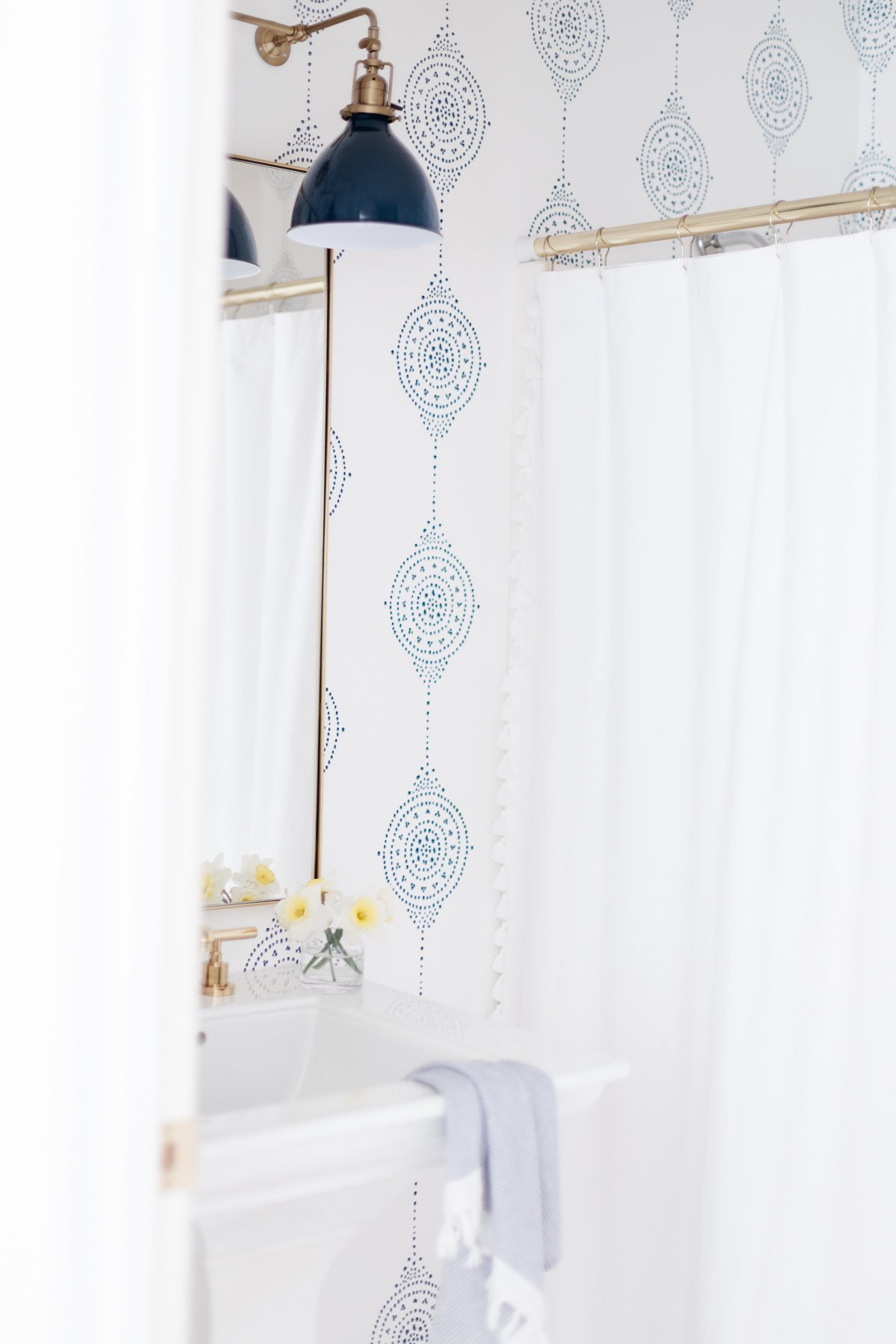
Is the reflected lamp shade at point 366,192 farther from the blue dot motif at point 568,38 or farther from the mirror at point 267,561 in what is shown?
the blue dot motif at point 568,38

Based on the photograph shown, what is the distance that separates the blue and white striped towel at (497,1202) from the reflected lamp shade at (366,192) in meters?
1.05

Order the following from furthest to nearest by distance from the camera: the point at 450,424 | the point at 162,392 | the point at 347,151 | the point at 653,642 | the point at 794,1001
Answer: the point at 450,424 < the point at 653,642 < the point at 794,1001 < the point at 347,151 < the point at 162,392

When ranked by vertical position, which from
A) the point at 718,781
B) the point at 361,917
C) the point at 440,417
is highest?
the point at 440,417

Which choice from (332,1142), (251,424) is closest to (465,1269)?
(332,1142)

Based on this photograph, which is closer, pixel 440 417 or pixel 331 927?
pixel 331 927

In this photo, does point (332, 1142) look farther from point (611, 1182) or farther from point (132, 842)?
point (611, 1182)

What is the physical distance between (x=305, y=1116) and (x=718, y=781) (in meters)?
0.87

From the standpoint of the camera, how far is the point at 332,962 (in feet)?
6.21

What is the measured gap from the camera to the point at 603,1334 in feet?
7.17

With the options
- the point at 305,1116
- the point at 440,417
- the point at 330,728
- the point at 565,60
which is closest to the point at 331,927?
the point at 330,728

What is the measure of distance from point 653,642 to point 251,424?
68 cm

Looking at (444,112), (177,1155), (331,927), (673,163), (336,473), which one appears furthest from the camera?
(673,163)

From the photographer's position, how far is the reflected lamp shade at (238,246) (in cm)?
192

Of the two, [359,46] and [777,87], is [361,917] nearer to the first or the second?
[359,46]
